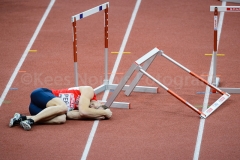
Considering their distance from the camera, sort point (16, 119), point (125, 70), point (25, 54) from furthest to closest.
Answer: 1. point (25, 54)
2. point (125, 70)
3. point (16, 119)

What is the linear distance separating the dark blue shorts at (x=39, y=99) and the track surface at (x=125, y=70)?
0.33 m

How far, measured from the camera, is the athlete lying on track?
9156 mm

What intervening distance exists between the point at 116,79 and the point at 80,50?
1.62m

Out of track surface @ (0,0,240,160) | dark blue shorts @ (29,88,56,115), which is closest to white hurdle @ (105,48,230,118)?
track surface @ (0,0,240,160)

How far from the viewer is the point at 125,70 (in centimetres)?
1152

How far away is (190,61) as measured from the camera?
39.0 feet

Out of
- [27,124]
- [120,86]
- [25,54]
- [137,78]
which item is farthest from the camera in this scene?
[25,54]

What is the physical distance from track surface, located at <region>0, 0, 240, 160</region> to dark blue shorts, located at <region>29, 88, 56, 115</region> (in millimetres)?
332

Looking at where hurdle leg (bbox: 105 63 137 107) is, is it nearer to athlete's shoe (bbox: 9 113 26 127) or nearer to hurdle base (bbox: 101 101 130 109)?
hurdle base (bbox: 101 101 130 109)

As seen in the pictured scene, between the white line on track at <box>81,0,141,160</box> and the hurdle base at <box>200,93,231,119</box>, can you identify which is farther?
the hurdle base at <box>200,93,231,119</box>

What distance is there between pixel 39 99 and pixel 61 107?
0.38m

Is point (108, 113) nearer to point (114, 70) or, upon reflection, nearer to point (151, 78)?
point (151, 78)

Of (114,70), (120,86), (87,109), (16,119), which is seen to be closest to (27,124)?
(16,119)

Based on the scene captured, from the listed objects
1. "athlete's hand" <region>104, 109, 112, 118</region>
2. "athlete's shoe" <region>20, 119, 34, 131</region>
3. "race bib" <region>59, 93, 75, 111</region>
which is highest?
"race bib" <region>59, 93, 75, 111</region>
